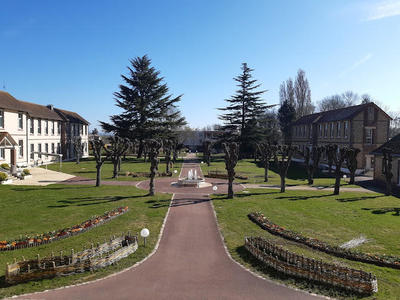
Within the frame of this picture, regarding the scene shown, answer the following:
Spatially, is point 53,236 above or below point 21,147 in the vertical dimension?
below

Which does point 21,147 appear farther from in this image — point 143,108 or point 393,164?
point 393,164

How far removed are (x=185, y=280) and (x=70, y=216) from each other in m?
11.9

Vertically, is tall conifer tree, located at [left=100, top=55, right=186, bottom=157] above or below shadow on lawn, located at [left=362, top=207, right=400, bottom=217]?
above

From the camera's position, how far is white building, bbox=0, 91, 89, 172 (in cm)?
3891

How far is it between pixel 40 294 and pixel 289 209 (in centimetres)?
1806

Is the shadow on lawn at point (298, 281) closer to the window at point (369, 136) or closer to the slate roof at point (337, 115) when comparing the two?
the slate roof at point (337, 115)

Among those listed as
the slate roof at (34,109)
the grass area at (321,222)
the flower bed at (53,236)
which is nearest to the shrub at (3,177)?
the slate roof at (34,109)

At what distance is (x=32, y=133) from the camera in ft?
159

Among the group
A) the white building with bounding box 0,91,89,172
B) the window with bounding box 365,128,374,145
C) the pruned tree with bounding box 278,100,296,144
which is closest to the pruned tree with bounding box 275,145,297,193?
the window with bounding box 365,128,374,145

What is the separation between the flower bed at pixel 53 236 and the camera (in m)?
14.3

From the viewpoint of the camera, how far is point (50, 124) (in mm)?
55688

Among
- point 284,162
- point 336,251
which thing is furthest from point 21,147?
point 336,251

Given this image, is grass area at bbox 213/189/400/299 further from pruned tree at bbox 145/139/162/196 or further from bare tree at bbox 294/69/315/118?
bare tree at bbox 294/69/315/118

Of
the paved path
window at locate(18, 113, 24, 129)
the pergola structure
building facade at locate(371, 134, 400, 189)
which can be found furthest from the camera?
window at locate(18, 113, 24, 129)
